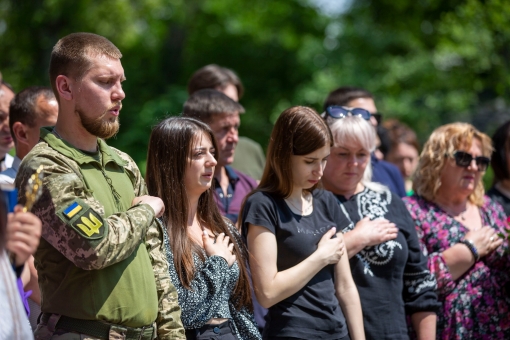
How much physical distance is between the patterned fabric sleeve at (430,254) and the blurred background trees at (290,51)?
5801mm

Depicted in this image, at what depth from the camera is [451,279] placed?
14.2 feet

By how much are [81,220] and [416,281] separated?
7.58 ft

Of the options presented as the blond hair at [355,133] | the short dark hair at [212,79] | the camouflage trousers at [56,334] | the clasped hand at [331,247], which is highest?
the short dark hair at [212,79]

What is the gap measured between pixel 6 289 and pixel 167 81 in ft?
43.3

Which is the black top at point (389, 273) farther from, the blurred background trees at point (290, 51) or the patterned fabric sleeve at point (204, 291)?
the blurred background trees at point (290, 51)

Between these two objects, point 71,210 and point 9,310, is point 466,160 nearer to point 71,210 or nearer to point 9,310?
point 71,210

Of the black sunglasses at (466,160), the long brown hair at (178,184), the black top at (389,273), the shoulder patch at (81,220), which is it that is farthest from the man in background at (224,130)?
the shoulder patch at (81,220)

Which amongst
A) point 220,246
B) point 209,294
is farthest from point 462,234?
point 209,294

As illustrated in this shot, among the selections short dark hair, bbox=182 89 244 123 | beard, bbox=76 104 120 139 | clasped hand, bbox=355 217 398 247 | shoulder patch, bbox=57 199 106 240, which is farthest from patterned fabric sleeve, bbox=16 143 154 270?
short dark hair, bbox=182 89 244 123

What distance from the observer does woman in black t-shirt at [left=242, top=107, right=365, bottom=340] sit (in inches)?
138

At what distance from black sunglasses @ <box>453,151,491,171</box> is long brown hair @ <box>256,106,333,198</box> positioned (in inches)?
48.5

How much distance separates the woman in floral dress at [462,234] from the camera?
4359 mm

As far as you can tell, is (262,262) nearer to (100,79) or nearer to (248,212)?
(248,212)

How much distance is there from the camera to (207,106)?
15.8 feet
